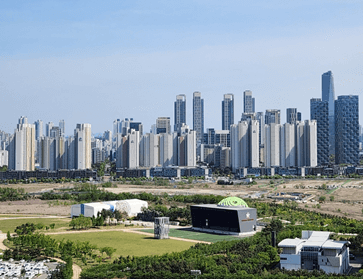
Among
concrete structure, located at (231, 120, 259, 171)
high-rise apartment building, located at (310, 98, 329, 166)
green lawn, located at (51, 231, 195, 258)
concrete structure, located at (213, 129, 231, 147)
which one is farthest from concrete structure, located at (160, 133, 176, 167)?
green lawn, located at (51, 231, 195, 258)

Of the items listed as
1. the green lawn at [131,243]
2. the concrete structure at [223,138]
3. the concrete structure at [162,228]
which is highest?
the concrete structure at [223,138]

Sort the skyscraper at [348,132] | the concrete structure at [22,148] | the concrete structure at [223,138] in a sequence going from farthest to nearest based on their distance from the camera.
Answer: the concrete structure at [223,138]
the skyscraper at [348,132]
the concrete structure at [22,148]

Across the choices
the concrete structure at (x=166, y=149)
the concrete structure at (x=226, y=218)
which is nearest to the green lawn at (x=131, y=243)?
the concrete structure at (x=226, y=218)

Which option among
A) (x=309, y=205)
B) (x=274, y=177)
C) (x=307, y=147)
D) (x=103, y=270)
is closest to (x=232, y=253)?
(x=103, y=270)

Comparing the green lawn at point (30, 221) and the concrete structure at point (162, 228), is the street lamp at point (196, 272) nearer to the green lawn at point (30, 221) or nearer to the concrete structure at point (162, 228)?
the concrete structure at point (162, 228)

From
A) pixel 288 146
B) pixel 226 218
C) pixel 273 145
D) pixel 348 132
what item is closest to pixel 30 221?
pixel 226 218
